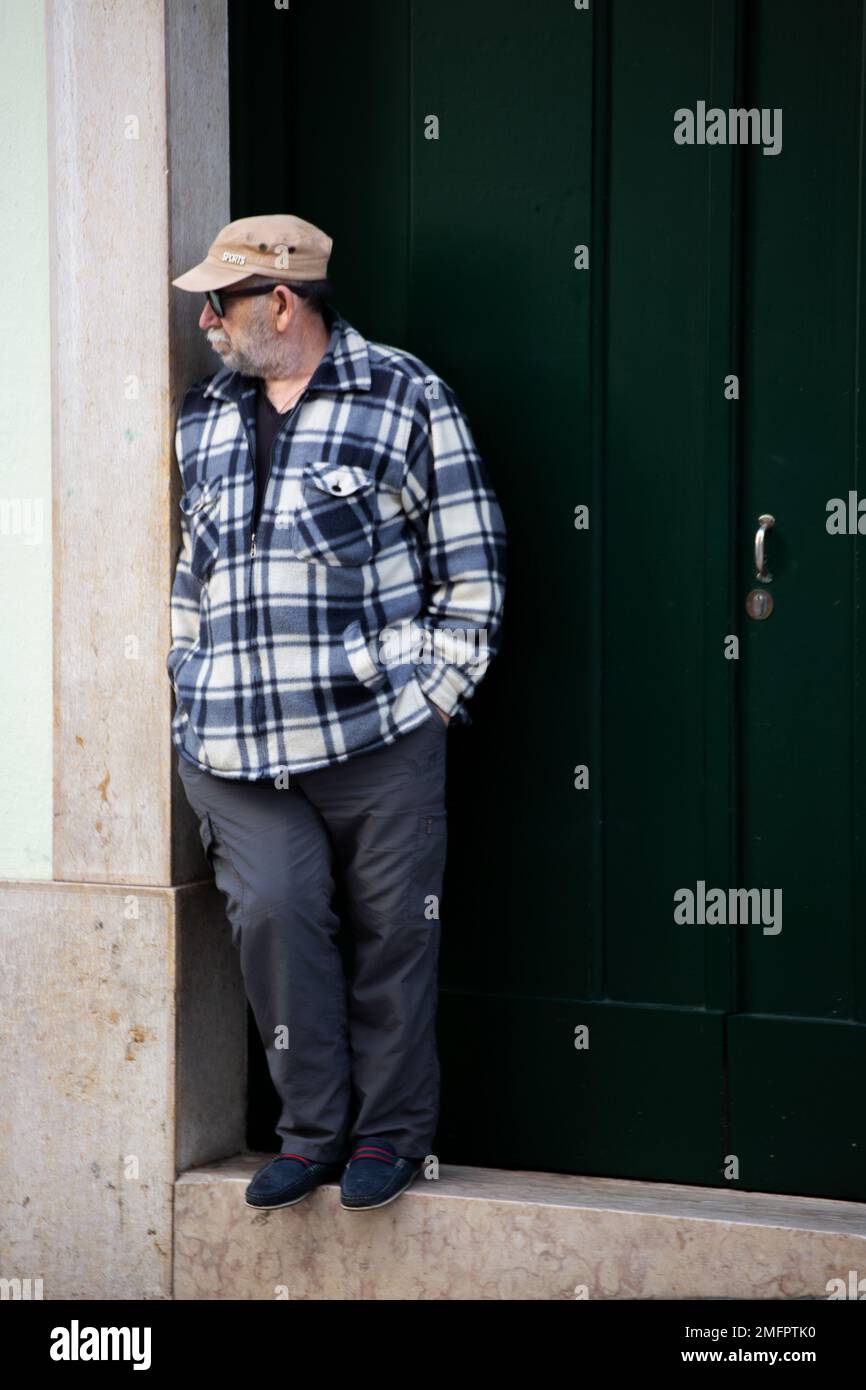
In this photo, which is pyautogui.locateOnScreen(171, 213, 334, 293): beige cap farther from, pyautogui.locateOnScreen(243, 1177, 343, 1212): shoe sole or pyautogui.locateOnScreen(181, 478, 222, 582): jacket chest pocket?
pyautogui.locateOnScreen(243, 1177, 343, 1212): shoe sole

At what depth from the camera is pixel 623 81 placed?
385 centimetres

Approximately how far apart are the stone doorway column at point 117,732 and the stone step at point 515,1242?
0.56ft

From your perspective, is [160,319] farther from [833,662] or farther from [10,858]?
[833,662]

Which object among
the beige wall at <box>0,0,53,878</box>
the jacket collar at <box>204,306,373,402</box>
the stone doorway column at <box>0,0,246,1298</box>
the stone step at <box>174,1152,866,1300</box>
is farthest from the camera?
the beige wall at <box>0,0,53,878</box>

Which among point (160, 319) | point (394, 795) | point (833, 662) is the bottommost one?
point (394, 795)

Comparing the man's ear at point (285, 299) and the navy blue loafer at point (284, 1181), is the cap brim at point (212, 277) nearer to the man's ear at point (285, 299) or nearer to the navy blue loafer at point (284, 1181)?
the man's ear at point (285, 299)

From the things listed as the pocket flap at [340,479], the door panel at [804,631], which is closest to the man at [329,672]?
the pocket flap at [340,479]

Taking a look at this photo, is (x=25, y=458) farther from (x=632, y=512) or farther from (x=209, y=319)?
(x=632, y=512)

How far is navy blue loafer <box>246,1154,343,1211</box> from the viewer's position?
3758 millimetres

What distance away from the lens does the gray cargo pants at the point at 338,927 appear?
3.74 metres

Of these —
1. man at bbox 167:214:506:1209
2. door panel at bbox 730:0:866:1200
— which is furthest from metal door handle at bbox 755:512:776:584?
man at bbox 167:214:506:1209

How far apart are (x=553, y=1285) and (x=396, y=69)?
275 cm
